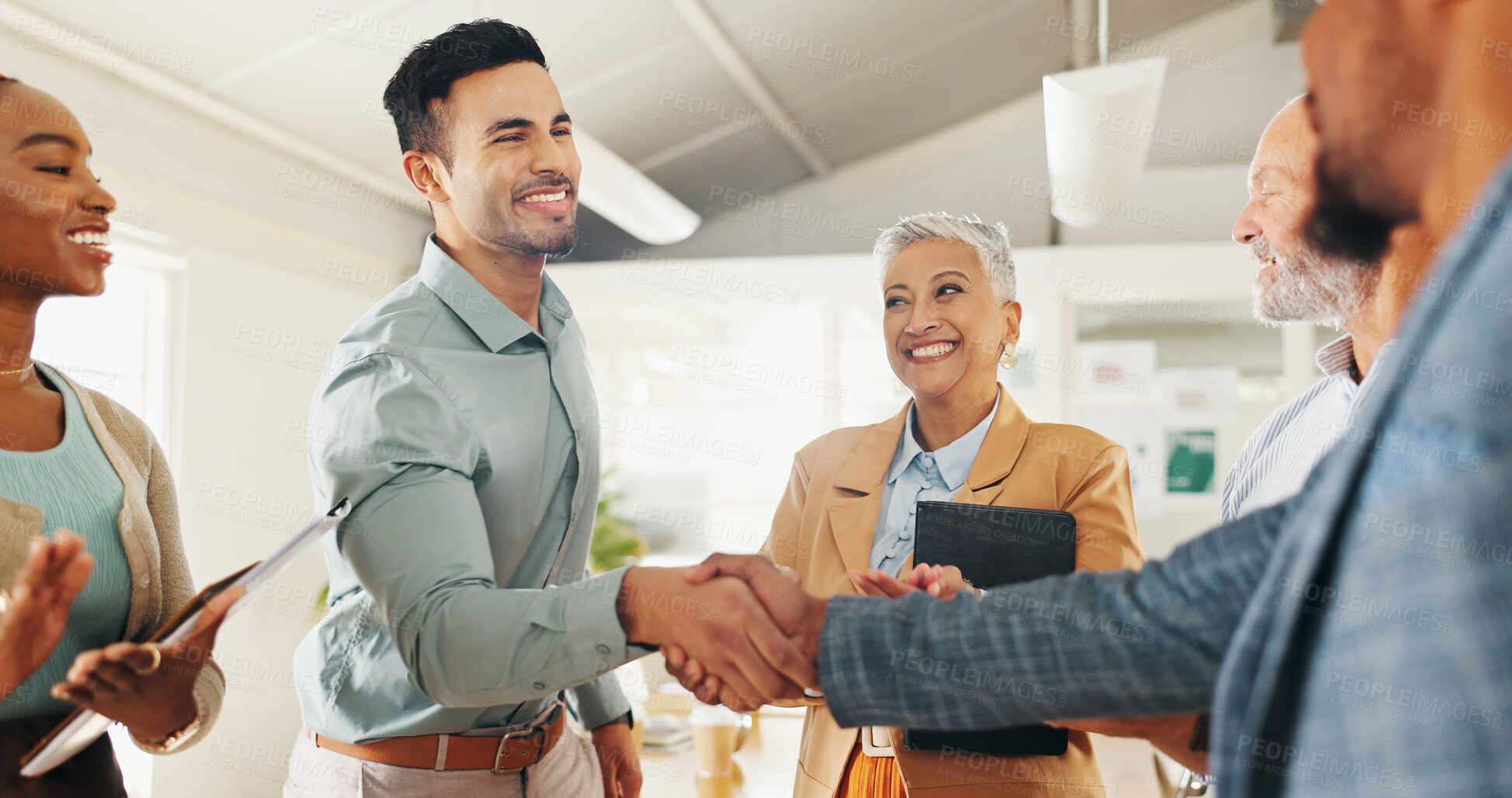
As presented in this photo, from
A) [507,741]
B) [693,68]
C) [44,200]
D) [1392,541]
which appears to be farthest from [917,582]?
[693,68]

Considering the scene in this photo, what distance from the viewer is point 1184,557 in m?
0.97

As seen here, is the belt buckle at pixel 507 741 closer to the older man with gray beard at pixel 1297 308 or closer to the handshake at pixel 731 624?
the handshake at pixel 731 624

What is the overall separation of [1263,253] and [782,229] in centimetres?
500

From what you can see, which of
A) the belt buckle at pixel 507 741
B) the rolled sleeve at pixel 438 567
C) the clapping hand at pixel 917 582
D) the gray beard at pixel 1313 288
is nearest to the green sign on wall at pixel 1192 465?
the gray beard at pixel 1313 288

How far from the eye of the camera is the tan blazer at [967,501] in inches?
56.4

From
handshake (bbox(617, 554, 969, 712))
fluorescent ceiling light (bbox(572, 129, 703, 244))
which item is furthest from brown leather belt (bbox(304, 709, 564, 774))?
fluorescent ceiling light (bbox(572, 129, 703, 244))

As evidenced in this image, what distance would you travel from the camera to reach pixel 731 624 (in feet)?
4.27

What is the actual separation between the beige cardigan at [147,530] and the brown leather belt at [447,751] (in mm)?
191

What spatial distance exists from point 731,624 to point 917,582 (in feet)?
0.97

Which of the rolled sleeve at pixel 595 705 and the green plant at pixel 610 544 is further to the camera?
the green plant at pixel 610 544

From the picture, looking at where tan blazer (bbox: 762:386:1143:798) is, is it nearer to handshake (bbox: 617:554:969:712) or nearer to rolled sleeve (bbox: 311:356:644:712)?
handshake (bbox: 617:554:969:712)

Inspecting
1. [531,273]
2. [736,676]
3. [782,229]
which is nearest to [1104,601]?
[736,676]

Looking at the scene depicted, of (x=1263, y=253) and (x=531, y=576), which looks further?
(x=1263, y=253)

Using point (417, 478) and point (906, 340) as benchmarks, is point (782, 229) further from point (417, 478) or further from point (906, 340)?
point (417, 478)
